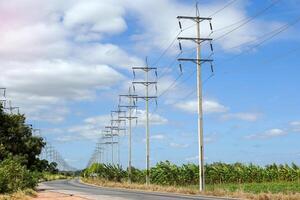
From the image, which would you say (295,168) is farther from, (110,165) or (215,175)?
(110,165)

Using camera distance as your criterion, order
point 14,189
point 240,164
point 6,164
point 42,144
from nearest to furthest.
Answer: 1. point 14,189
2. point 6,164
3. point 42,144
4. point 240,164

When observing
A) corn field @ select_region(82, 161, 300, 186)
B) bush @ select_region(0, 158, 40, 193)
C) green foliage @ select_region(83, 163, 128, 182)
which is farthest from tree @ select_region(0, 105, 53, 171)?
green foliage @ select_region(83, 163, 128, 182)

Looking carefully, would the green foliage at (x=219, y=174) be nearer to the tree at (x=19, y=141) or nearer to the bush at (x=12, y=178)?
the tree at (x=19, y=141)

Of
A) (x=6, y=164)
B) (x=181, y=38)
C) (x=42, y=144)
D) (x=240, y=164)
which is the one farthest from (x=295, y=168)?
(x=6, y=164)

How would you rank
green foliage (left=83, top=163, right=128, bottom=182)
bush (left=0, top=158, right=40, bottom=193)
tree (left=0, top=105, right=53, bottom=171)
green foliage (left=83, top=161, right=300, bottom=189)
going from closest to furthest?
bush (left=0, top=158, right=40, bottom=193)
tree (left=0, top=105, right=53, bottom=171)
green foliage (left=83, top=161, right=300, bottom=189)
green foliage (left=83, top=163, right=128, bottom=182)

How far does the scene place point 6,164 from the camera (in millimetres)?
42625

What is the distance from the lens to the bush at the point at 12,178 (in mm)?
37562

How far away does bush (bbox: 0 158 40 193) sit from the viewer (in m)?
37.6

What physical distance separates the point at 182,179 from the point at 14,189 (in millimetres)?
48502

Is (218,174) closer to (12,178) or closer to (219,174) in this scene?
(219,174)

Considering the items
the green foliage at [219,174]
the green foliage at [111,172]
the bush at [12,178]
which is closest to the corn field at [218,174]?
the green foliage at [219,174]

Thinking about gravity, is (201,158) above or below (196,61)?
below

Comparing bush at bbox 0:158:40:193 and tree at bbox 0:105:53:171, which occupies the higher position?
tree at bbox 0:105:53:171

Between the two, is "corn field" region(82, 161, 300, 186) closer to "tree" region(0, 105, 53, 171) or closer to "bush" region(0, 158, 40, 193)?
"tree" region(0, 105, 53, 171)
